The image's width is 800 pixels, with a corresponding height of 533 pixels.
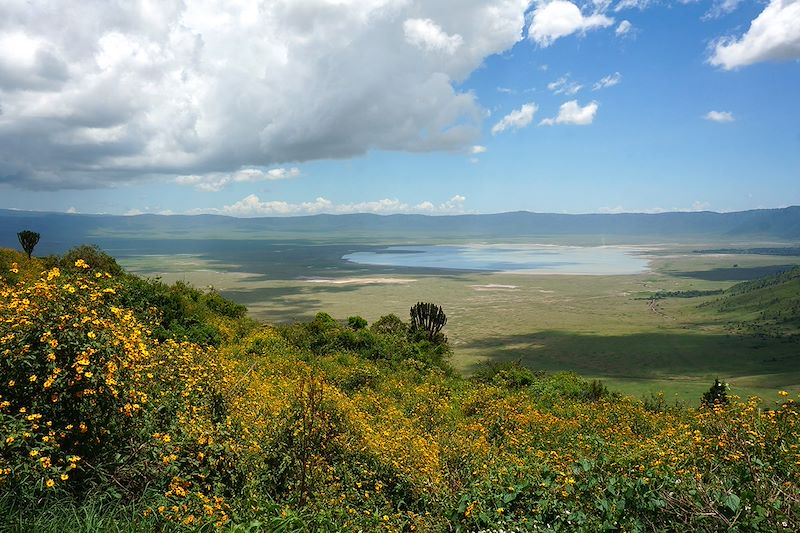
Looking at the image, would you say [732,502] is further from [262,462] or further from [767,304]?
[767,304]

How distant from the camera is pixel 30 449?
5094mm

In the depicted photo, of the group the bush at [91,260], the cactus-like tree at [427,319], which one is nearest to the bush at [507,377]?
the cactus-like tree at [427,319]

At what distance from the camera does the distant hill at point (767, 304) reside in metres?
78.6

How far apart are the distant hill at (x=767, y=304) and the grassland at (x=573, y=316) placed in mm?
3449

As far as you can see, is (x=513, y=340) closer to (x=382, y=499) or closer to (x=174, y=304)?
(x=174, y=304)

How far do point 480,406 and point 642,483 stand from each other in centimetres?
1076

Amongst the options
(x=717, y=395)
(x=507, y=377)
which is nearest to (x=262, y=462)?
(x=717, y=395)

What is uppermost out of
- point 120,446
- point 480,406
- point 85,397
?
point 85,397

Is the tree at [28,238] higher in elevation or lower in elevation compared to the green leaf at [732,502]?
higher

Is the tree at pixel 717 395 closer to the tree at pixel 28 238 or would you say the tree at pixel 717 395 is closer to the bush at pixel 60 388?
the bush at pixel 60 388

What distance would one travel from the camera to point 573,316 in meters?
87.9

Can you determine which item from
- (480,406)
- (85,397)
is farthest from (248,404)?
(480,406)

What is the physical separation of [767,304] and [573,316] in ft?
118

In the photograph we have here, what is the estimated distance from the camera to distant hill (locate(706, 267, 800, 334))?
78.6 m
